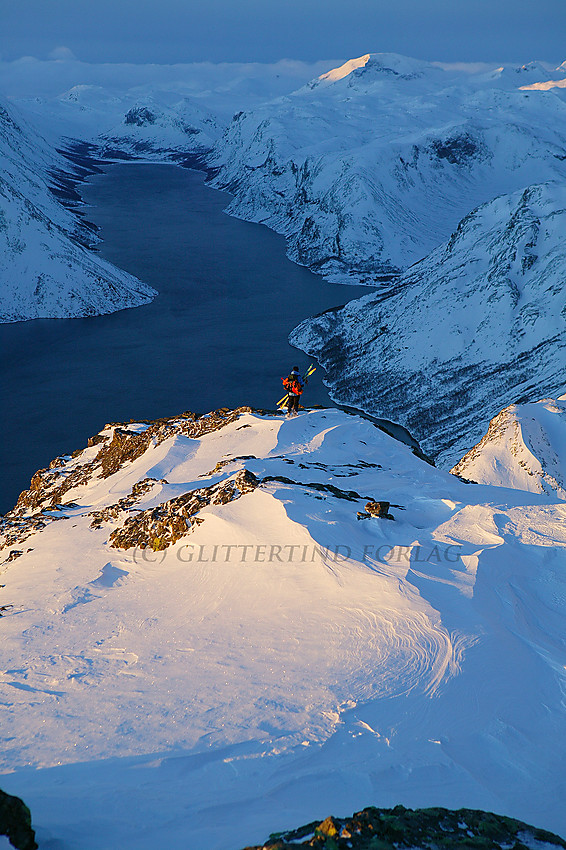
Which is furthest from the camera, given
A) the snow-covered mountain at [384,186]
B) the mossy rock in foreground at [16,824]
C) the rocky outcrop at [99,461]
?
the snow-covered mountain at [384,186]

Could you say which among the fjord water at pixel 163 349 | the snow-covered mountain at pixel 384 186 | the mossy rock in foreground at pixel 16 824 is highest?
the snow-covered mountain at pixel 384 186

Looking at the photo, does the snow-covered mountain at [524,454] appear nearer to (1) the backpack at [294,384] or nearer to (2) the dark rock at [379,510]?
(1) the backpack at [294,384]

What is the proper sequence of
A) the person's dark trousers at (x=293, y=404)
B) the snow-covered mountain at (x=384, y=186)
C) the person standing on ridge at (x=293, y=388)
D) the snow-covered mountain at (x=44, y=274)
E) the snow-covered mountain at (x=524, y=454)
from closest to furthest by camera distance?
the person standing on ridge at (x=293, y=388), the person's dark trousers at (x=293, y=404), the snow-covered mountain at (x=524, y=454), the snow-covered mountain at (x=44, y=274), the snow-covered mountain at (x=384, y=186)

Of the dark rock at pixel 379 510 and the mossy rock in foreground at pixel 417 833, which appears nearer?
the mossy rock in foreground at pixel 417 833

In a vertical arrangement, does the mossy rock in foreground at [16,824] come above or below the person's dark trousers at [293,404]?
above

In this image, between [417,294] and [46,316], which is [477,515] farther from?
[46,316]

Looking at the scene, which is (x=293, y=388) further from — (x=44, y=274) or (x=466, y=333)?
(x=44, y=274)

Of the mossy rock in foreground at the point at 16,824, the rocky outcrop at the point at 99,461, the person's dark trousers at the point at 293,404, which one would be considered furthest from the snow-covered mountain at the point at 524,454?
the mossy rock in foreground at the point at 16,824
